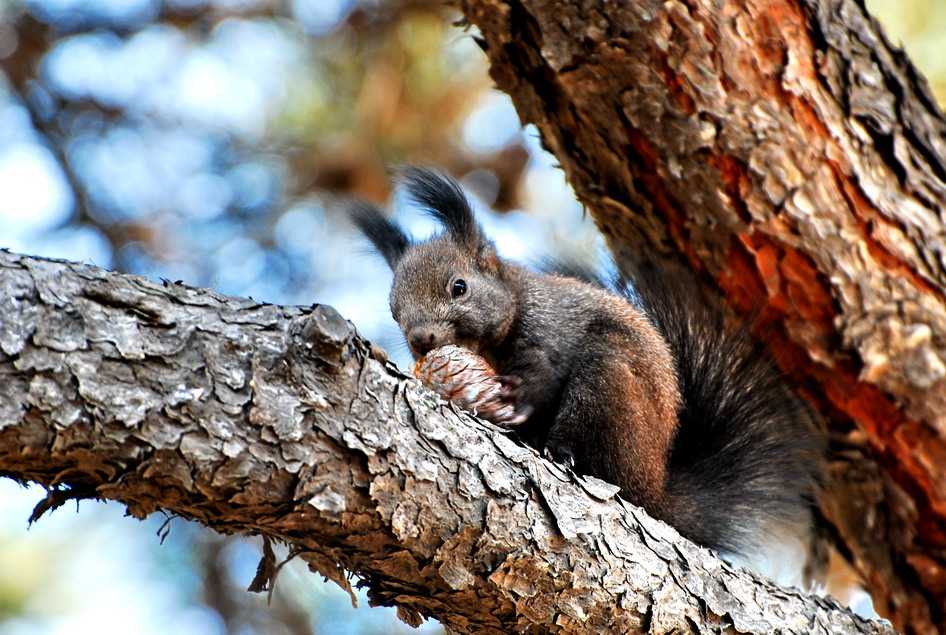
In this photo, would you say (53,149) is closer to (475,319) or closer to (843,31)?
(475,319)

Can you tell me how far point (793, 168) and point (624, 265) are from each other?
55 cm

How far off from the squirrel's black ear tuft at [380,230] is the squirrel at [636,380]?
0.58 feet

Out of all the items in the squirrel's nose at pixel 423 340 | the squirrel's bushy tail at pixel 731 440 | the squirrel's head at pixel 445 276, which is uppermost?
the squirrel's head at pixel 445 276

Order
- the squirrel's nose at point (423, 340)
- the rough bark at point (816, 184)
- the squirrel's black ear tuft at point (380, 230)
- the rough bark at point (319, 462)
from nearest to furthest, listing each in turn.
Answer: the rough bark at point (319, 462), the rough bark at point (816, 184), the squirrel's nose at point (423, 340), the squirrel's black ear tuft at point (380, 230)

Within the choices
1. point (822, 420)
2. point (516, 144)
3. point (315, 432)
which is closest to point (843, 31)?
point (822, 420)

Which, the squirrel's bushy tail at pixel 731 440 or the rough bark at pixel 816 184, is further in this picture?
the rough bark at pixel 816 184

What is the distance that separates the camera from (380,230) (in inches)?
111

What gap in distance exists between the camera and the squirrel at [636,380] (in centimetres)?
206

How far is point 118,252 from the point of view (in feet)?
11.3

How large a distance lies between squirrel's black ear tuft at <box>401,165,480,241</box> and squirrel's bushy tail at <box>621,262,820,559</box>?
0.67 meters

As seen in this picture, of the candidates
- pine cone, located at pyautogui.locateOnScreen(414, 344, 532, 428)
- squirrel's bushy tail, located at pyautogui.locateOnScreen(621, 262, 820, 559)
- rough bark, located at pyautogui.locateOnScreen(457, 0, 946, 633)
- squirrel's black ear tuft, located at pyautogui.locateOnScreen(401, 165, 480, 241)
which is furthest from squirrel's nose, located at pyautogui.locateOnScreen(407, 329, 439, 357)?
rough bark, located at pyautogui.locateOnScreen(457, 0, 946, 633)

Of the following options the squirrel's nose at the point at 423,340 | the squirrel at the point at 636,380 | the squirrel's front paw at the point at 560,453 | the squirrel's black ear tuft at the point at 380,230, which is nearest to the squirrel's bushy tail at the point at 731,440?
the squirrel at the point at 636,380

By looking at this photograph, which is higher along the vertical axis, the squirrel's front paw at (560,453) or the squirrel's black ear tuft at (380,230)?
the squirrel's black ear tuft at (380,230)

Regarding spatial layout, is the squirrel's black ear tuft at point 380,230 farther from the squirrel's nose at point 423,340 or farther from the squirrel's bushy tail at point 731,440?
the squirrel's bushy tail at point 731,440
